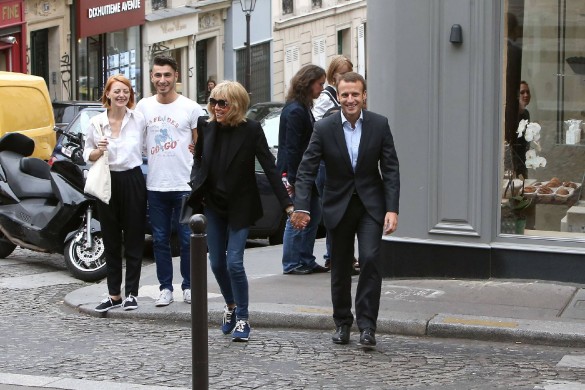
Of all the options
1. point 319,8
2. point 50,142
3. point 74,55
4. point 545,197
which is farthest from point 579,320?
point 319,8

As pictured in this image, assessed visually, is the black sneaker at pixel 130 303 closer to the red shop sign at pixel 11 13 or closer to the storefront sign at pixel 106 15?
the red shop sign at pixel 11 13

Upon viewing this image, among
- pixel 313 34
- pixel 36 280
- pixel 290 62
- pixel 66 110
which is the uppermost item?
pixel 313 34

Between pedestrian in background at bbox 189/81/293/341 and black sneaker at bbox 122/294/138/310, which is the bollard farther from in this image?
black sneaker at bbox 122/294/138/310

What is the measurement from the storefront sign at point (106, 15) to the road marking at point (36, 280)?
67.7 feet

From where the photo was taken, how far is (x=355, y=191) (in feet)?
26.4

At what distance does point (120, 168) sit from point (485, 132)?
2725 millimetres

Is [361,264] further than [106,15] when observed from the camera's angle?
No

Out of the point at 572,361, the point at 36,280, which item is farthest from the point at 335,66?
the point at 572,361

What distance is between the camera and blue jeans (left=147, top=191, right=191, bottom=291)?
9266 mm

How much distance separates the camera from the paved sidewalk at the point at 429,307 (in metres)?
8.30

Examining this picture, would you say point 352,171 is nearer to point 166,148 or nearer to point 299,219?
point 299,219

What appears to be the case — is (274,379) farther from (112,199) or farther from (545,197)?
(545,197)

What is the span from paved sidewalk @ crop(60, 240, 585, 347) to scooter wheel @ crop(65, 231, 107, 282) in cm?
71

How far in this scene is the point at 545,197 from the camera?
10133mm
